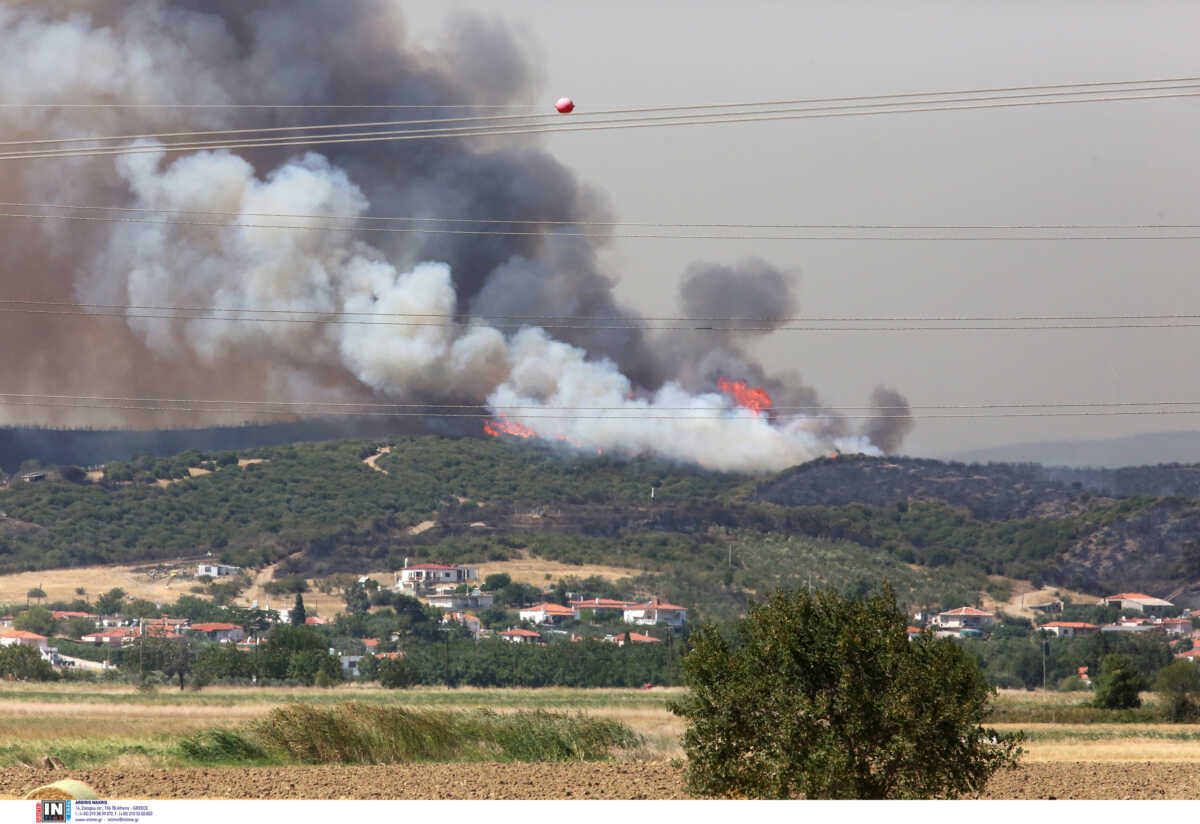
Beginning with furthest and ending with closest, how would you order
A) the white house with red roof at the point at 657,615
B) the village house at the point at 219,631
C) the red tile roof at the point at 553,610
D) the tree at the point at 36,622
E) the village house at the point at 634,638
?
the red tile roof at the point at 553,610 → the white house with red roof at the point at 657,615 → the village house at the point at 219,631 → the tree at the point at 36,622 → the village house at the point at 634,638

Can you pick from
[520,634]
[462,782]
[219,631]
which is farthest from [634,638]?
[462,782]

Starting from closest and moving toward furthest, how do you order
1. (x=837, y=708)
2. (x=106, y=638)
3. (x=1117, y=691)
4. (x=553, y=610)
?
(x=837, y=708) → (x=1117, y=691) → (x=106, y=638) → (x=553, y=610)

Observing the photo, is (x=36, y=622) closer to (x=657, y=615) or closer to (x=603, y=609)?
(x=603, y=609)

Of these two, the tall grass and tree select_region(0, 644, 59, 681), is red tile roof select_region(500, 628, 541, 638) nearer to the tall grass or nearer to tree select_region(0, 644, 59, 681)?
tree select_region(0, 644, 59, 681)

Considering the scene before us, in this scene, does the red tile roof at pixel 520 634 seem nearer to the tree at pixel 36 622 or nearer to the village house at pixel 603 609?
the village house at pixel 603 609

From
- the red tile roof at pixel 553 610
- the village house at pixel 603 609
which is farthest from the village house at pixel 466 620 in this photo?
the village house at pixel 603 609

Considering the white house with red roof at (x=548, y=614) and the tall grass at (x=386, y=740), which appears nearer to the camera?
the tall grass at (x=386, y=740)
